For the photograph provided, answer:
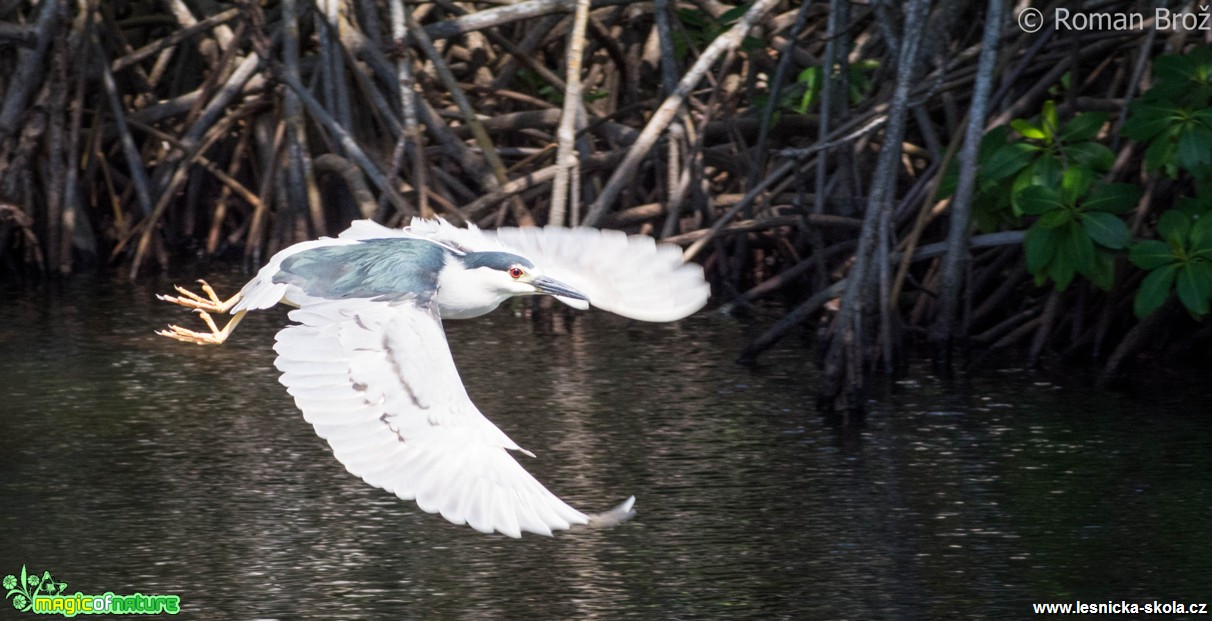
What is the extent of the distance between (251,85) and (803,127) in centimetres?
330

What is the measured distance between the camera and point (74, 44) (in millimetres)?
9305

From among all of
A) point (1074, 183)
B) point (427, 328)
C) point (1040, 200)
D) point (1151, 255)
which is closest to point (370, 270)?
point (427, 328)

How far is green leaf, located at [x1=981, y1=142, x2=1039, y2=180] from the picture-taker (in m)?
6.36

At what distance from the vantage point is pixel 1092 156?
6.30m

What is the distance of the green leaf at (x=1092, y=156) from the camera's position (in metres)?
6.29

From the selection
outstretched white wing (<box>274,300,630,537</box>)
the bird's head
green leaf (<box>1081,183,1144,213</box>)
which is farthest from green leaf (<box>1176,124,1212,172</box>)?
outstretched white wing (<box>274,300,630,537</box>)

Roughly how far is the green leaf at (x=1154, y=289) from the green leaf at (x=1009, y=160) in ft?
2.11

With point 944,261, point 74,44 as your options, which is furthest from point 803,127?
point 74,44

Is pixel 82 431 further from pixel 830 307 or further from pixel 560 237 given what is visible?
pixel 830 307

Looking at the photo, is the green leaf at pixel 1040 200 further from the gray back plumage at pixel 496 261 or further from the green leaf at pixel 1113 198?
the gray back plumage at pixel 496 261

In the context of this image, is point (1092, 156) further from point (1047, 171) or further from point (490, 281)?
point (490, 281)

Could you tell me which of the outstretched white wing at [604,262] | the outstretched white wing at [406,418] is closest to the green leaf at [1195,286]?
the outstretched white wing at [604,262]

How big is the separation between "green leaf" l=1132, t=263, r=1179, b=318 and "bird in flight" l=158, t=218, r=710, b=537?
6.86 feet

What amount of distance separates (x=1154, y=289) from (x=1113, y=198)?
410 mm
